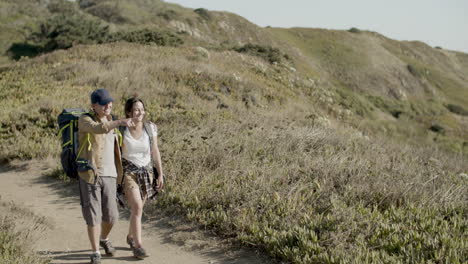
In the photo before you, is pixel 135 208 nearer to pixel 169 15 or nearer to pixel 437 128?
pixel 437 128

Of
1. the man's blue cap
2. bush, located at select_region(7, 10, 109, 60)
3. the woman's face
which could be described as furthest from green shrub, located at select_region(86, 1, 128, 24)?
the man's blue cap

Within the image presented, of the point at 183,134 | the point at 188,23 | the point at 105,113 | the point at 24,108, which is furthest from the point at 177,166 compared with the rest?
the point at 188,23

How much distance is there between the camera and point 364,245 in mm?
4672

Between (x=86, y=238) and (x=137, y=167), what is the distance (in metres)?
1.56

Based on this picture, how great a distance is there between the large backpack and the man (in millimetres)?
74

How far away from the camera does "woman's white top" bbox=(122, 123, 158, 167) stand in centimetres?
472

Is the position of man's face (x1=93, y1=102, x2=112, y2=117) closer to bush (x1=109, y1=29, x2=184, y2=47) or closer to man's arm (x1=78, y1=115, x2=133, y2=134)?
man's arm (x1=78, y1=115, x2=133, y2=134)

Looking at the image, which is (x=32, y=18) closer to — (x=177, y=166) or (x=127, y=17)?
(x=127, y=17)

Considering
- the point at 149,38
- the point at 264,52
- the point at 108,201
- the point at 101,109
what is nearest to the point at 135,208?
the point at 108,201

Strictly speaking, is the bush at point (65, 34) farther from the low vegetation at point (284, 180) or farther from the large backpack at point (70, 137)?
the large backpack at point (70, 137)

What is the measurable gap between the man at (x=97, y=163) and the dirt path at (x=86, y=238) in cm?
70

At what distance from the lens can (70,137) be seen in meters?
4.32

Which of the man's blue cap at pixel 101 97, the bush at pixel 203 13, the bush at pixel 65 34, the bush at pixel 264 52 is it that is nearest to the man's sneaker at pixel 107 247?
the man's blue cap at pixel 101 97

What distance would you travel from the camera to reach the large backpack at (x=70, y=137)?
4.30 metres
